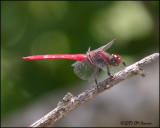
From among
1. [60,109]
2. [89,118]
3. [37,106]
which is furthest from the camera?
[37,106]

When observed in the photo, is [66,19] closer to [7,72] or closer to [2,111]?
[7,72]

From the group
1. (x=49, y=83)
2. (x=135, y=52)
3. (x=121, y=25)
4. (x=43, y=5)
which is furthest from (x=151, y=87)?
(x=43, y=5)

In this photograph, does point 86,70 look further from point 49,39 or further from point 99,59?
point 49,39

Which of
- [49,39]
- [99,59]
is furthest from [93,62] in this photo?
[49,39]

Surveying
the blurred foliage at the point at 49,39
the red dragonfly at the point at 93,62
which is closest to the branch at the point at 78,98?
the red dragonfly at the point at 93,62

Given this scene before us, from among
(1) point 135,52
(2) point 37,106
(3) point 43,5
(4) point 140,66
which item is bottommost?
(4) point 140,66

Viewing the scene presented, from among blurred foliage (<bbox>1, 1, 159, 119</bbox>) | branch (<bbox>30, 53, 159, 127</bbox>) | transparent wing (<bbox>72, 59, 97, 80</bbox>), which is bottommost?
branch (<bbox>30, 53, 159, 127</bbox>)

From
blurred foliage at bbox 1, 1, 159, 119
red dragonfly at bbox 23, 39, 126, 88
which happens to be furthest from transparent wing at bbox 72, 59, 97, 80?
blurred foliage at bbox 1, 1, 159, 119

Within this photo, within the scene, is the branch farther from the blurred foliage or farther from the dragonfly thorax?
the blurred foliage
